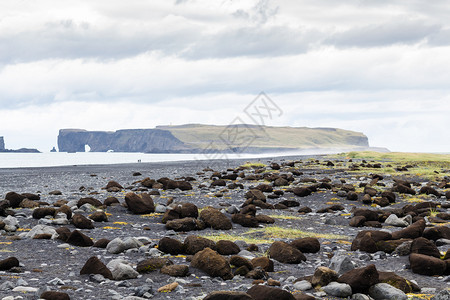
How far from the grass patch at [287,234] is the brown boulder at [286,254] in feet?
7.81

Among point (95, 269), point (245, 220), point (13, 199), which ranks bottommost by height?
point (245, 220)

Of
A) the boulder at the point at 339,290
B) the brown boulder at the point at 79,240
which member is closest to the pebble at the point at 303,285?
the boulder at the point at 339,290

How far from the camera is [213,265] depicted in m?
7.36

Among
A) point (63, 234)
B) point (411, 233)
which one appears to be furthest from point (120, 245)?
point (411, 233)

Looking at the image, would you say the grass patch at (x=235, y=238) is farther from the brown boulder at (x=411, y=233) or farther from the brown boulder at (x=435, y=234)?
the brown boulder at (x=435, y=234)

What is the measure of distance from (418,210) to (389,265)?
7.49 m

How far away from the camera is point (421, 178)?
28.7 meters

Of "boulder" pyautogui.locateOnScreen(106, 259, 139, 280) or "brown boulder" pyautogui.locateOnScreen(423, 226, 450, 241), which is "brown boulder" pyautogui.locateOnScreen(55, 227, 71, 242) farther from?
"brown boulder" pyautogui.locateOnScreen(423, 226, 450, 241)

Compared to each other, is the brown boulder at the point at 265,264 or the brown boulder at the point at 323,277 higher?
the brown boulder at the point at 323,277

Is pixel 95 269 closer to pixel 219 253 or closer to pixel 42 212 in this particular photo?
pixel 219 253

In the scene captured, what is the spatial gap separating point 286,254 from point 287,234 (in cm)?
298

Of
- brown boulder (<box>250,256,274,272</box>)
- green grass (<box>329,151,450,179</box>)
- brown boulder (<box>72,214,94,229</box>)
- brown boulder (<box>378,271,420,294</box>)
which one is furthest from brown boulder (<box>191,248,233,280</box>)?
green grass (<box>329,151,450,179</box>)

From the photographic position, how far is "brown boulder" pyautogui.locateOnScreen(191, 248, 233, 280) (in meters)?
7.26

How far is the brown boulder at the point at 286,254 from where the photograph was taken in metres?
8.61
